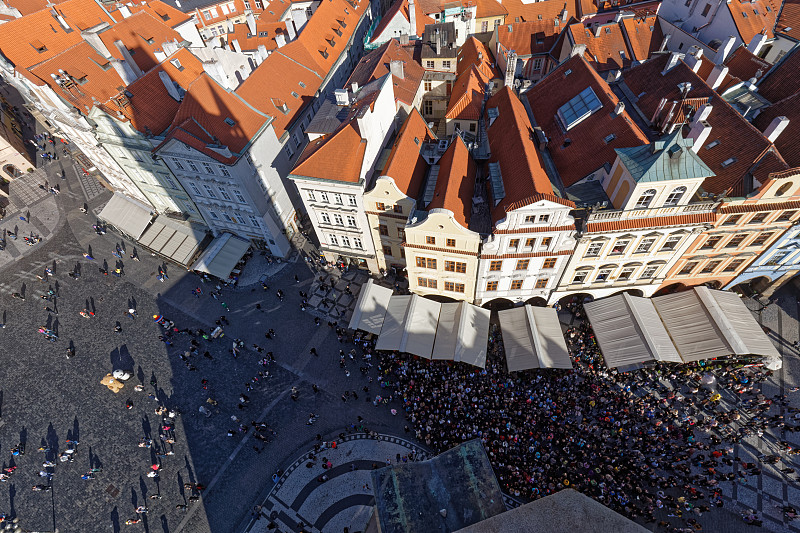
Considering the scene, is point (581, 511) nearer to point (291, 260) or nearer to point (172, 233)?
point (291, 260)

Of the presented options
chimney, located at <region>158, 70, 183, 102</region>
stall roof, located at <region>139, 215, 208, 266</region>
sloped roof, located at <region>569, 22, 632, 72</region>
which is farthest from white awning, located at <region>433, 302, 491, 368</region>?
chimney, located at <region>158, 70, 183, 102</region>

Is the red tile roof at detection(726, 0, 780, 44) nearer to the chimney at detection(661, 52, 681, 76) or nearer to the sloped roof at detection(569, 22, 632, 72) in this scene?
the sloped roof at detection(569, 22, 632, 72)

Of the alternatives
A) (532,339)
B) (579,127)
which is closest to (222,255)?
(532,339)

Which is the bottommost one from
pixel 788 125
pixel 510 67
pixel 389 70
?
pixel 788 125

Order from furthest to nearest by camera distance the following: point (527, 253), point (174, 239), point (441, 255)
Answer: point (174, 239) < point (441, 255) < point (527, 253)

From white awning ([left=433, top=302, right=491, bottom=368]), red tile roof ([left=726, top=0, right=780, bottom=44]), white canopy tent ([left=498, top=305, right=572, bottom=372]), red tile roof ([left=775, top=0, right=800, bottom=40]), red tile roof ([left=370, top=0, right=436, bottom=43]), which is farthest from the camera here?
red tile roof ([left=370, top=0, right=436, bottom=43])

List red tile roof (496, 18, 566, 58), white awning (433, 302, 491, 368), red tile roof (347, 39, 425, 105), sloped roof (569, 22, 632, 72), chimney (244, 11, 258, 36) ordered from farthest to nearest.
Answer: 1. chimney (244, 11, 258, 36)
2. red tile roof (496, 18, 566, 58)
3. sloped roof (569, 22, 632, 72)
4. red tile roof (347, 39, 425, 105)
5. white awning (433, 302, 491, 368)

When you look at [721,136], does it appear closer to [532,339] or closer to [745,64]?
[745,64]
